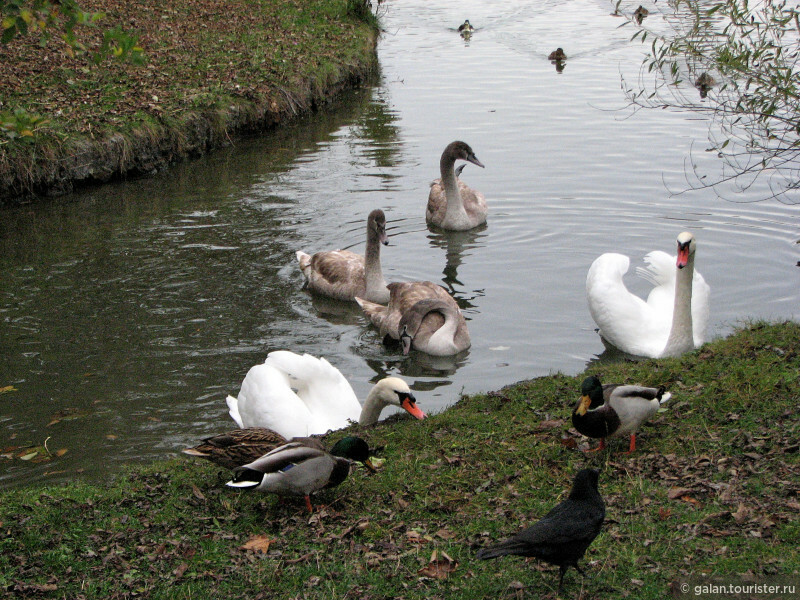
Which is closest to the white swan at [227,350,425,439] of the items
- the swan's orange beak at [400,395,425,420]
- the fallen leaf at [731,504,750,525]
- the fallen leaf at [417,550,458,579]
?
the swan's orange beak at [400,395,425,420]

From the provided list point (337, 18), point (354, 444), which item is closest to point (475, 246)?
point (354, 444)

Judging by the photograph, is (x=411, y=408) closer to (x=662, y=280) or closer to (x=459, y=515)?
(x=459, y=515)

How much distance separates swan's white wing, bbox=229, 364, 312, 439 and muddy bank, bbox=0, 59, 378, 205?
9.77 metres

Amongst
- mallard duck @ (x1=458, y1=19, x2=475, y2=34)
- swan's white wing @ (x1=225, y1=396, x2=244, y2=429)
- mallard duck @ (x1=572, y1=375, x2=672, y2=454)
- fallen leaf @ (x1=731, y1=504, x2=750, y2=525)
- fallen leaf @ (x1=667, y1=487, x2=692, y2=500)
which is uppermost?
mallard duck @ (x1=458, y1=19, x2=475, y2=34)

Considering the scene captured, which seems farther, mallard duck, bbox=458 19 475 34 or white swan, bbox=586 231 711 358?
mallard duck, bbox=458 19 475 34

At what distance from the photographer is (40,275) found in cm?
1270

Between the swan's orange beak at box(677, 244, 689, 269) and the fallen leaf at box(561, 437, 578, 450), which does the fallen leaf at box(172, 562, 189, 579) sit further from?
the swan's orange beak at box(677, 244, 689, 269)

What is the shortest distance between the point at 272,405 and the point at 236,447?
1.43m

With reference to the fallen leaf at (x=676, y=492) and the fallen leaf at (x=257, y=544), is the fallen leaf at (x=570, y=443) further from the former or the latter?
the fallen leaf at (x=257, y=544)

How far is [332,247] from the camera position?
1402 centimetres

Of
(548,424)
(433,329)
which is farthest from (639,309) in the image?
(548,424)

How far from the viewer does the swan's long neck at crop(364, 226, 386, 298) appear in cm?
1199

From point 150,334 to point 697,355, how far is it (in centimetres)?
610

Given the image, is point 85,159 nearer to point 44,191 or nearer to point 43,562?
point 44,191
